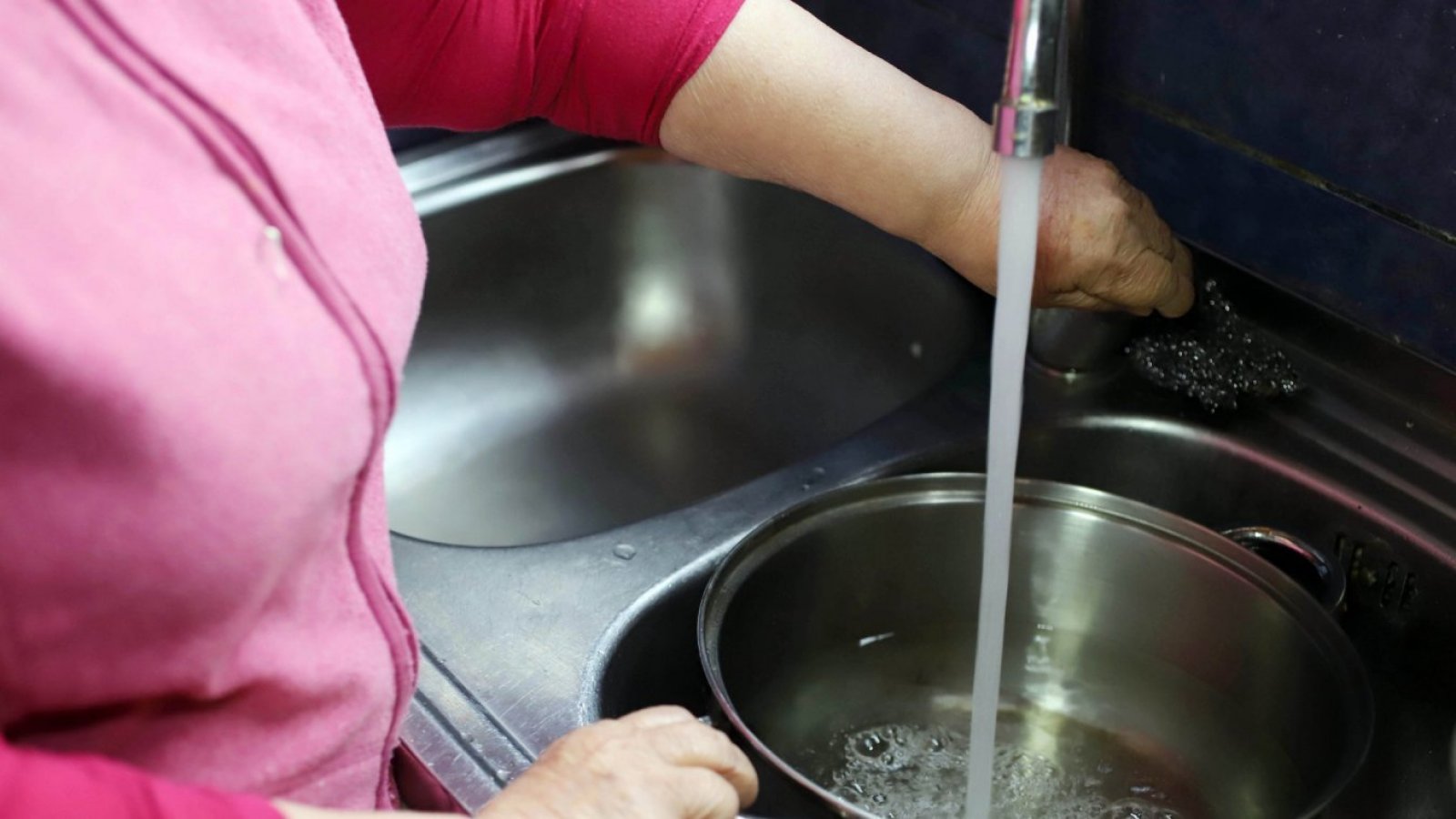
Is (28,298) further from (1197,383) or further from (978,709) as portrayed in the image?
(1197,383)

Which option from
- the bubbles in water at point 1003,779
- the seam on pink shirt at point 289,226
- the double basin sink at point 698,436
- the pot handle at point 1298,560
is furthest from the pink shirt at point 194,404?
the pot handle at point 1298,560

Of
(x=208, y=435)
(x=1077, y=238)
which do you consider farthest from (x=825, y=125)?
(x=208, y=435)

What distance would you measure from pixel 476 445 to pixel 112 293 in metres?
0.71

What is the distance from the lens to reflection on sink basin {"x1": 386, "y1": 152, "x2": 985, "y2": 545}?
3.53ft

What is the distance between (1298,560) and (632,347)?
0.56m

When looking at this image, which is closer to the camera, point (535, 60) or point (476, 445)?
point (535, 60)

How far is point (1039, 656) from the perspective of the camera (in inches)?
32.9

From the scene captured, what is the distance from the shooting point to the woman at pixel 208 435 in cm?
41

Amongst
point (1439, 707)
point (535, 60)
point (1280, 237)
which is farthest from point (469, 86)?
point (1439, 707)

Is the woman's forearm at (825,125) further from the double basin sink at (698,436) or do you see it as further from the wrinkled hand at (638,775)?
the wrinkled hand at (638,775)

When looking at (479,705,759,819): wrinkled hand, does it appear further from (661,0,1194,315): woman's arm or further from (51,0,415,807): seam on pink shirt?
(661,0,1194,315): woman's arm

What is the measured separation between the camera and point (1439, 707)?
0.74 meters

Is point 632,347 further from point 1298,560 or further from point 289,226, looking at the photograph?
point 289,226

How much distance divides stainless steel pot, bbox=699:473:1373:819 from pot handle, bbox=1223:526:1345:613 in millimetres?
30
